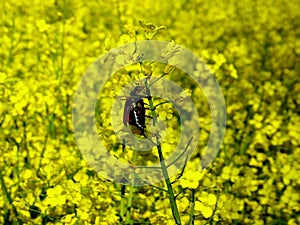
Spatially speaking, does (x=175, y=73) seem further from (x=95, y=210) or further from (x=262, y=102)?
(x=95, y=210)

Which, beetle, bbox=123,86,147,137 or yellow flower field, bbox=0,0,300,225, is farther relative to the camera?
yellow flower field, bbox=0,0,300,225

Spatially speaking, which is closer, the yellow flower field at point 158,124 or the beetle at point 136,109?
the beetle at point 136,109

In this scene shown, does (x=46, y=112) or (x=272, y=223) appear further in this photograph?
(x=46, y=112)

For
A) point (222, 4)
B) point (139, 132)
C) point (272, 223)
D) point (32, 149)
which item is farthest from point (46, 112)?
point (222, 4)
